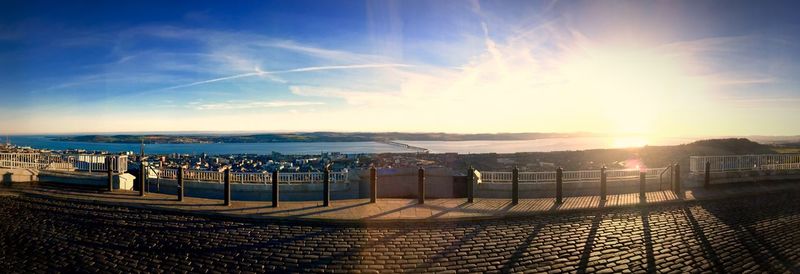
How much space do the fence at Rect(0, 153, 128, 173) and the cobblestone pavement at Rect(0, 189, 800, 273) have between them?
8.42 m

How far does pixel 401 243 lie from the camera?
7293mm

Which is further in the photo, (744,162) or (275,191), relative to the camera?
(744,162)

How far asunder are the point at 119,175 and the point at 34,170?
5.59m

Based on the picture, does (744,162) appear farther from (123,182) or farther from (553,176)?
(123,182)

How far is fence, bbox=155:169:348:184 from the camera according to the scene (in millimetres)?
15125

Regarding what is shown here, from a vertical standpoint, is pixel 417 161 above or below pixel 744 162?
below

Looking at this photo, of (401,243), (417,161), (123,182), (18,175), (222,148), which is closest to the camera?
(401,243)

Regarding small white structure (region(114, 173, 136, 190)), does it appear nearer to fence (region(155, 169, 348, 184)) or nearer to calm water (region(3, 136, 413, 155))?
fence (region(155, 169, 348, 184))

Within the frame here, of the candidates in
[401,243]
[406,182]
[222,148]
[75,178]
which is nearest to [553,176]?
[406,182]

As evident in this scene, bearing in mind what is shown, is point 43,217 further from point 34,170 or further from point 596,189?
point 596,189

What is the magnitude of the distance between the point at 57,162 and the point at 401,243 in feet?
62.2

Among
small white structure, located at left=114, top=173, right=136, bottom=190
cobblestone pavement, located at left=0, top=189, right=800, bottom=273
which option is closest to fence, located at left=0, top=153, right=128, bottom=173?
small white structure, located at left=114, top=173, right=136, bottom=190

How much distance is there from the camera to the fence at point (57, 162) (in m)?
17.2

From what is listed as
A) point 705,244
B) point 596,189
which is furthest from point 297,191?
point 705,244
